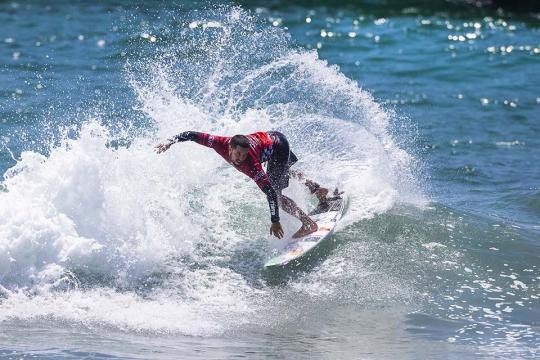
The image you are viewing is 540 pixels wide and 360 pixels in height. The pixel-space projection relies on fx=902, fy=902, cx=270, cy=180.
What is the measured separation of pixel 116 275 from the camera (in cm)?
936

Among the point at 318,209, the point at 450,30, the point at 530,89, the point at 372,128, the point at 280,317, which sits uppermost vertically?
the point at 450,30

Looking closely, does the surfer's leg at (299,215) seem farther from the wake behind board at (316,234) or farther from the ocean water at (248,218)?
the ocean water at (248,218)

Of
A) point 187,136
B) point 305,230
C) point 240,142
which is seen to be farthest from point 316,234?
point 187,136

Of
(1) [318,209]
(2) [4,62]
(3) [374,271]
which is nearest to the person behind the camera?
(3) [374,271]

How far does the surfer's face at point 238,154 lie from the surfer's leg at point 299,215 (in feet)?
3.33

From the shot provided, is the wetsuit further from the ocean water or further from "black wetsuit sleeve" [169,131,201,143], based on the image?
the ocean water

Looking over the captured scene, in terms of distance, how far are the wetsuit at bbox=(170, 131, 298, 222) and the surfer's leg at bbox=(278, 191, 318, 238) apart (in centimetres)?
21

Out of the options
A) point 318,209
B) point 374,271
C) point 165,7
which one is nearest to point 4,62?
point 165,7

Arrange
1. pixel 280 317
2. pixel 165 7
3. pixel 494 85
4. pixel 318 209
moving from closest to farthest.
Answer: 1. pixel 280 317
2. pixel 318 209
3. pixel 494 85
4. pixel 165 7

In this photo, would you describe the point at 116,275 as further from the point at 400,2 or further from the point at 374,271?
the point at 400,2

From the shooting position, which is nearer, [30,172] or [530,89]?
[30,172]

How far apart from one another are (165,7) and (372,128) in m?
13.2

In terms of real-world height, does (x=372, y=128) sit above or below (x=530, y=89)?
below

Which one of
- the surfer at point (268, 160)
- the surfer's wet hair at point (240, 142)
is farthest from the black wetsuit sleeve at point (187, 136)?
the surfer's wet hair at point (240, 142)
